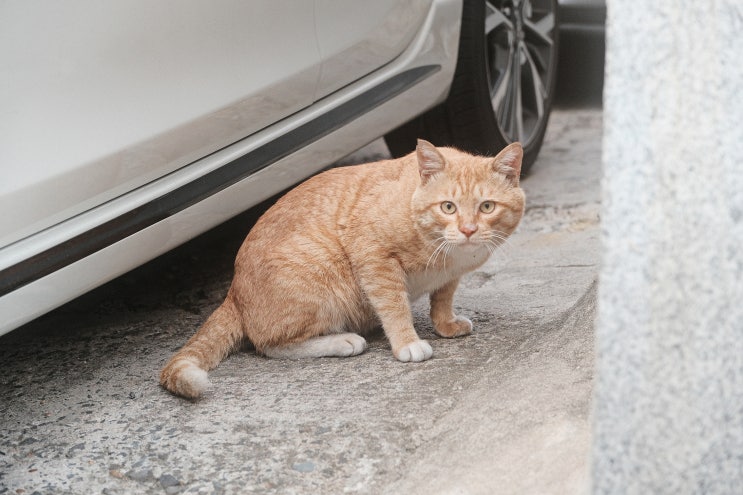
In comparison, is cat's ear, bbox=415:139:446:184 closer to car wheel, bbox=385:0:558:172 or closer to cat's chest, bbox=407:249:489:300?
cat's chest, bbox=407:249:489:300

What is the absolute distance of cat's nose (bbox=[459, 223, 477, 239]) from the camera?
270 cm

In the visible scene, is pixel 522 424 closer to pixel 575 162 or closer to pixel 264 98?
pixel 264 98

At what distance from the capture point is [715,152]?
5.00 ft

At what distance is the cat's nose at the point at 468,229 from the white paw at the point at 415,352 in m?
0.35

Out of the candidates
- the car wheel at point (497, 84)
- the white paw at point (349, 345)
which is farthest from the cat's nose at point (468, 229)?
the car wheel at point (497, 84)

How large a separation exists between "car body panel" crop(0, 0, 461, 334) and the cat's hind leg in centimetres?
44

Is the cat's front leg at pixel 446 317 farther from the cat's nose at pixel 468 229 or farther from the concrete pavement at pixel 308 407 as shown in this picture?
the cat's nose at pixel 468 229

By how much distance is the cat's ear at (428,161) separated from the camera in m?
2.74

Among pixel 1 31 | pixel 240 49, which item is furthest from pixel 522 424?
pixel 1 31

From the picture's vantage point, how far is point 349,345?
2818 millimetres

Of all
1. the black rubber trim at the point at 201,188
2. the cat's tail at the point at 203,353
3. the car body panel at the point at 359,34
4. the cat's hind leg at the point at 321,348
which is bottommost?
the cat's hind leg at the point at 321,348

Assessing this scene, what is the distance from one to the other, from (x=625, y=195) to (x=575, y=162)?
354cm

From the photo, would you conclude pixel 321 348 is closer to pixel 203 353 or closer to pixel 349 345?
pixel 349 345

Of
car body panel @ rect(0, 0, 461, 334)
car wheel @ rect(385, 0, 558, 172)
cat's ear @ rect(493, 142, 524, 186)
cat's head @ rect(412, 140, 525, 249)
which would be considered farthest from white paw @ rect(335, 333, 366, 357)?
car wheel @ rect(385, 0, 558, 172)
